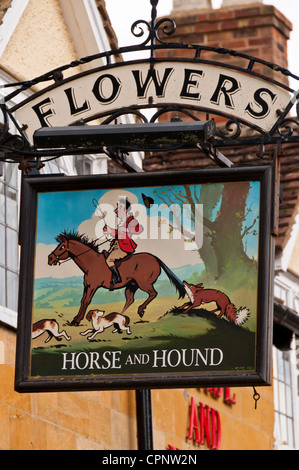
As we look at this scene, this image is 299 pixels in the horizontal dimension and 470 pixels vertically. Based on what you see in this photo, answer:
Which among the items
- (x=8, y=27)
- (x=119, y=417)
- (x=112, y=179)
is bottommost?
(x=119, y=417)

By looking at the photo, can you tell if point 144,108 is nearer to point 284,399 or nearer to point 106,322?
point 106,322

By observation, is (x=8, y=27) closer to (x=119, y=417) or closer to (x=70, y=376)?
(x=119, y=417)

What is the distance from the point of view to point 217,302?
9.77 metres

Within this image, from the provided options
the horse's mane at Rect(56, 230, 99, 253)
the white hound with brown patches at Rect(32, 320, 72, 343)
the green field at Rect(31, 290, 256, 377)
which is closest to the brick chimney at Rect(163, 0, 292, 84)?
the horse's mane at Rect(56, 230, 99, 253)

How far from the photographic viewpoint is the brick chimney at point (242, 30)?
1898 centimetres

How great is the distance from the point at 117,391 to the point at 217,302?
4441 mm

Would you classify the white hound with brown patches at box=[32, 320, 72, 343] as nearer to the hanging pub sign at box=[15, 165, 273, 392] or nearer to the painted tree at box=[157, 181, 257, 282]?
the hanging pub sign at box=[15, 165, 273, 392]

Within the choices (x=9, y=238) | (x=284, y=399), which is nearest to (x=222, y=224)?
(x=9, y=238)

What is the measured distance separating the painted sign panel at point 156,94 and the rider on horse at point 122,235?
902 mm

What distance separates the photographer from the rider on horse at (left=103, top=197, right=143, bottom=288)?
10008 mm
